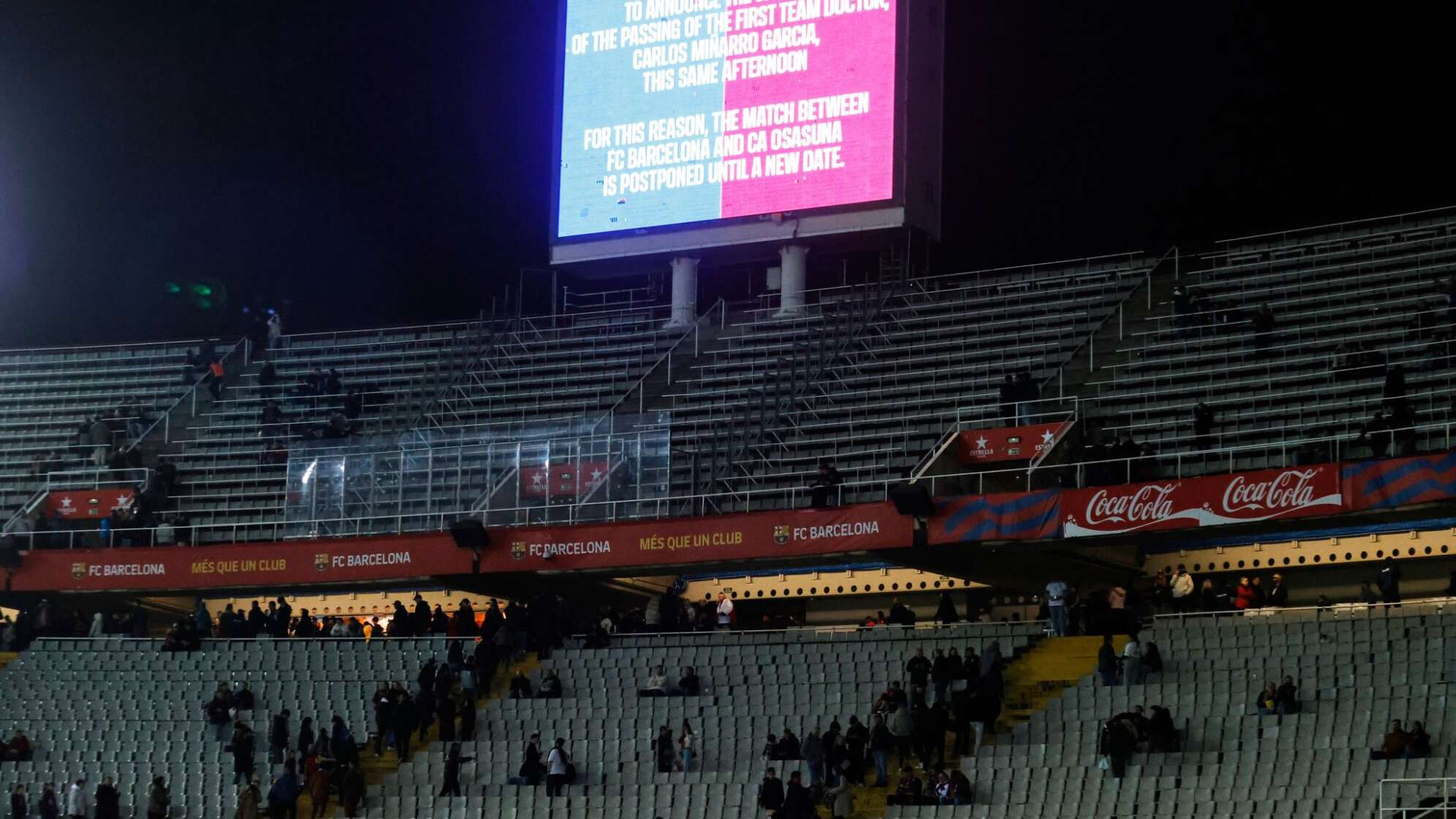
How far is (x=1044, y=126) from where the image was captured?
38.9m

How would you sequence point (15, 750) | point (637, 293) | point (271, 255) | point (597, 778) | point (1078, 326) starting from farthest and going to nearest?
point (271, 255) < point (637, 293) < point (1078, 326) < point (15, 750) < point (597, 778)

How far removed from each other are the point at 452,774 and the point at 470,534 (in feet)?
17.9

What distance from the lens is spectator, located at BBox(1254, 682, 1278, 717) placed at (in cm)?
2305

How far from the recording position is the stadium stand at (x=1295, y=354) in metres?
27.2

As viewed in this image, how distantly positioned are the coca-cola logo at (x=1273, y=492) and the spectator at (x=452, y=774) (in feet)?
32.0

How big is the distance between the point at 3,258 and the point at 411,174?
8.48 meters

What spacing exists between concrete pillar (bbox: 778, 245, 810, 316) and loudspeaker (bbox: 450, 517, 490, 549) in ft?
22.8

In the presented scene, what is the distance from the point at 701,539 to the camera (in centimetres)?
2961

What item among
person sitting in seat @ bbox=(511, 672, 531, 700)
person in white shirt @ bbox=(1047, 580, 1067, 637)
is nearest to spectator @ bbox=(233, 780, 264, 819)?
person sitting in seat @ bbox=(511, 672, 531, 700)

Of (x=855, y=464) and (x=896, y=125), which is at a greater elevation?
(x=896, y=125)

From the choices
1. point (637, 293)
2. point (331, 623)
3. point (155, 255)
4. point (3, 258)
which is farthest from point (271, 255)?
point (331, 623)

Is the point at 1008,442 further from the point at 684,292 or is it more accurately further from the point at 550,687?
the point at 684,292

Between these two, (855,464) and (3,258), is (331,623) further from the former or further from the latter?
(3,258)

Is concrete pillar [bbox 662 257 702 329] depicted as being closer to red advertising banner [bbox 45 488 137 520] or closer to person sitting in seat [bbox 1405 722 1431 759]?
red advertising banner [bbox 45 488 137 520]
